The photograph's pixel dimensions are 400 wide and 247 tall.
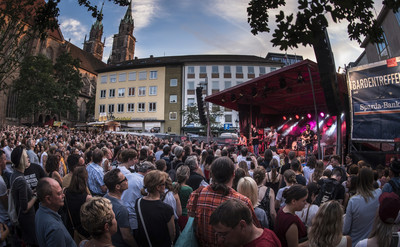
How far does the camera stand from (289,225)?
2586mm

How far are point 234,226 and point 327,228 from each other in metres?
1.02

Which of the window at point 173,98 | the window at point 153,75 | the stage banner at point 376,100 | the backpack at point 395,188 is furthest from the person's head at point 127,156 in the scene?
the window at point 153,75

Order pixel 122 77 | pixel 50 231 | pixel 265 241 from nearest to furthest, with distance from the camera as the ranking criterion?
pixel 265 241 < pixel 50 231 < pixel 122 77

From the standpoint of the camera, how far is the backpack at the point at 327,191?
405cm

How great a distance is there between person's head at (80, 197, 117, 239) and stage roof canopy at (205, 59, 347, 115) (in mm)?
10565

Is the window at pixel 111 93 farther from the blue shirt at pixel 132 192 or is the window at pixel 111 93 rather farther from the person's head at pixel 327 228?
the person's head at pixel 327 228

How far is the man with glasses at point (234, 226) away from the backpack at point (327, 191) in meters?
2.55

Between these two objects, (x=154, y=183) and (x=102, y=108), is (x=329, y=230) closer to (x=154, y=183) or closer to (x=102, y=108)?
(x=154, y=183)

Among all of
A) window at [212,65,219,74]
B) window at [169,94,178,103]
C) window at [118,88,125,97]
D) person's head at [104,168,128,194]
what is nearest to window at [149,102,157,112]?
window at [169,94,178,103]

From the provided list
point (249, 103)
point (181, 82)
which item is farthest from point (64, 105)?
point (249, 103)

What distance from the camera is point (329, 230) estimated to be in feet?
7.52

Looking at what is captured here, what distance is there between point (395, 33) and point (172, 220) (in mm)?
21156

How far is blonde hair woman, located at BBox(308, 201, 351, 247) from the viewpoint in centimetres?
227

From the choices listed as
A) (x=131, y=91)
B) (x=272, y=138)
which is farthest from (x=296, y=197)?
(x=131, y=91)
